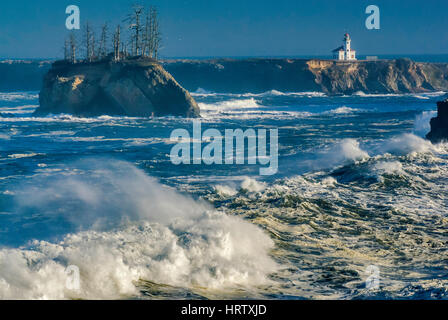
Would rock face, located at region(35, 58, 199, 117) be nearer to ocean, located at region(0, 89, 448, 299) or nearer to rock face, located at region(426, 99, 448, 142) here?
ocean, located at region(0, 89, 448, 299)

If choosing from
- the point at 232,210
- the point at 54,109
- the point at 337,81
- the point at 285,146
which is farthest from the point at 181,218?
the point at 337,81

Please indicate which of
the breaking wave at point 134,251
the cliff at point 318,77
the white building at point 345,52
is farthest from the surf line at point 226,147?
the white building at point 345,52

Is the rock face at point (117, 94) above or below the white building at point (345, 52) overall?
below

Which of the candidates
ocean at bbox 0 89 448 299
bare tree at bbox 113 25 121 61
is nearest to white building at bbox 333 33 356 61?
bare tree at bbox 113 25 121 61

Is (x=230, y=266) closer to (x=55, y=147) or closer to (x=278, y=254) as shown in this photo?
(x=278, y=254)

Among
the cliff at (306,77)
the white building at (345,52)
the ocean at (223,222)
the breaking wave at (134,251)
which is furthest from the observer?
the white building at (345,52)

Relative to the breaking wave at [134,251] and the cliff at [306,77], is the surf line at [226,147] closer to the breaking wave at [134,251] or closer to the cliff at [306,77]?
the breaking wave at [134,251]
